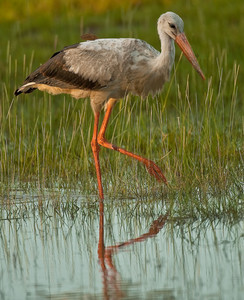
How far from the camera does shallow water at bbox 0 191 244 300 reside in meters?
4.22

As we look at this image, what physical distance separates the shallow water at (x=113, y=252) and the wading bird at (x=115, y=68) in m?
0.83

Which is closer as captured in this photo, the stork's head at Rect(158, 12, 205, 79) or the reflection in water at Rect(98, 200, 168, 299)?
the reflection in water at Rect(98, 200, 168, 299)

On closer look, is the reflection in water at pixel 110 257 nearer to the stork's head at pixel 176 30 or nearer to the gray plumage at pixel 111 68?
the gray plumage at pixel 111 68

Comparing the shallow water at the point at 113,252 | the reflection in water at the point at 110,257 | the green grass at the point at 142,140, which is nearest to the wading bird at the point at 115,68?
the green grass at the point at 142,140

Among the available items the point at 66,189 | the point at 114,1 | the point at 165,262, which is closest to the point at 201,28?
the point at 114,1

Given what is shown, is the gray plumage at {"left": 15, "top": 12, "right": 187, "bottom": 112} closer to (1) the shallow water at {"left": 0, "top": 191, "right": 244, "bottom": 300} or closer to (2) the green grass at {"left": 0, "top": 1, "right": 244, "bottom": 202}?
(2) the green grass at {"left": 0, "top": 1, "right": 244, "bottom": 202}

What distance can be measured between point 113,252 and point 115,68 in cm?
254

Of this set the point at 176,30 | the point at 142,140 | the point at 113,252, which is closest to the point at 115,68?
the point at 176,30

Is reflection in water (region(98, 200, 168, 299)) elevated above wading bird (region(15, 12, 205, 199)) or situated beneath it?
situated beneath

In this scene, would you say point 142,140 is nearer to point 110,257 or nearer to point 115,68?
point 115,68

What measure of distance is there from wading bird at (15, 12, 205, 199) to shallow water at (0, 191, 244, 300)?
833 mm

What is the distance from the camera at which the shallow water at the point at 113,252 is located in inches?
166

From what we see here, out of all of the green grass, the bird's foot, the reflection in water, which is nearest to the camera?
the reflection in water

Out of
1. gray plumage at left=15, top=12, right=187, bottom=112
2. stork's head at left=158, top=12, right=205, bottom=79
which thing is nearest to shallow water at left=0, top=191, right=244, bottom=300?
gray plumage at left=15, top=12, right=187, bottom=112
